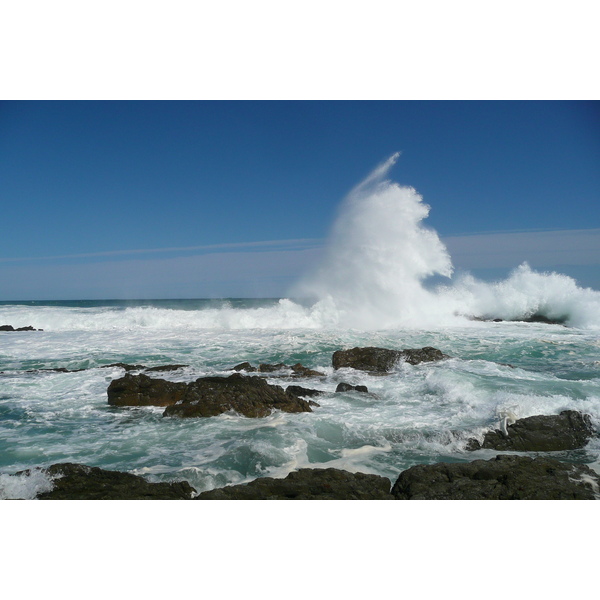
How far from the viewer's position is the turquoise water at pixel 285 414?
4007 millimetres

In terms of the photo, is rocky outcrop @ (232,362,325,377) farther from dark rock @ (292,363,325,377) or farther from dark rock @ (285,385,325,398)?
dark rock @ (285,385,325,398)

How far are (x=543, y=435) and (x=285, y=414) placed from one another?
299cm

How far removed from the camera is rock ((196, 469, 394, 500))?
9.24ft

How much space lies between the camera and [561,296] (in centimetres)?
1870

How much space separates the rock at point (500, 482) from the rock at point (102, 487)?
163 centimetres

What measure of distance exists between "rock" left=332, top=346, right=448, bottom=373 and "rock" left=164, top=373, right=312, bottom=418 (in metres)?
2.95

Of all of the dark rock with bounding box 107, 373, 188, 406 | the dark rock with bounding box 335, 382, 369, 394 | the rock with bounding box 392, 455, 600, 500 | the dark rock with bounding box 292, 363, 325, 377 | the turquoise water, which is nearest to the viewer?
the rock with bounding box 392, 455, 600, 500

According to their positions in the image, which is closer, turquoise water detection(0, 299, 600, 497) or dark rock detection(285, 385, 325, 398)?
turquoise water detection(0, 299, 600, 497)

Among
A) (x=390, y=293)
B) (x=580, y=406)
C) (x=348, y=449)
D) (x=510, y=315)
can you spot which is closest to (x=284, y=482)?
(x=348, y=449)

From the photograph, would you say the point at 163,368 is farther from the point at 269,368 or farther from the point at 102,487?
the point at 102,487

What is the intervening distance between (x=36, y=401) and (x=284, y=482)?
202 inches

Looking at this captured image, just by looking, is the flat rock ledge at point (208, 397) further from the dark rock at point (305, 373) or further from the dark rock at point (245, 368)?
the dark rock at point (245, 368)

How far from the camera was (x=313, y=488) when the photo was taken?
115 inches

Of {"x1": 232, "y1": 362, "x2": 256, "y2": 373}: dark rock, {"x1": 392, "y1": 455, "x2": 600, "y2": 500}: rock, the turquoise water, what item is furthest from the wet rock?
{"x1": 392, "y1": 455, "x2": 600, "y2": 500}: rock
